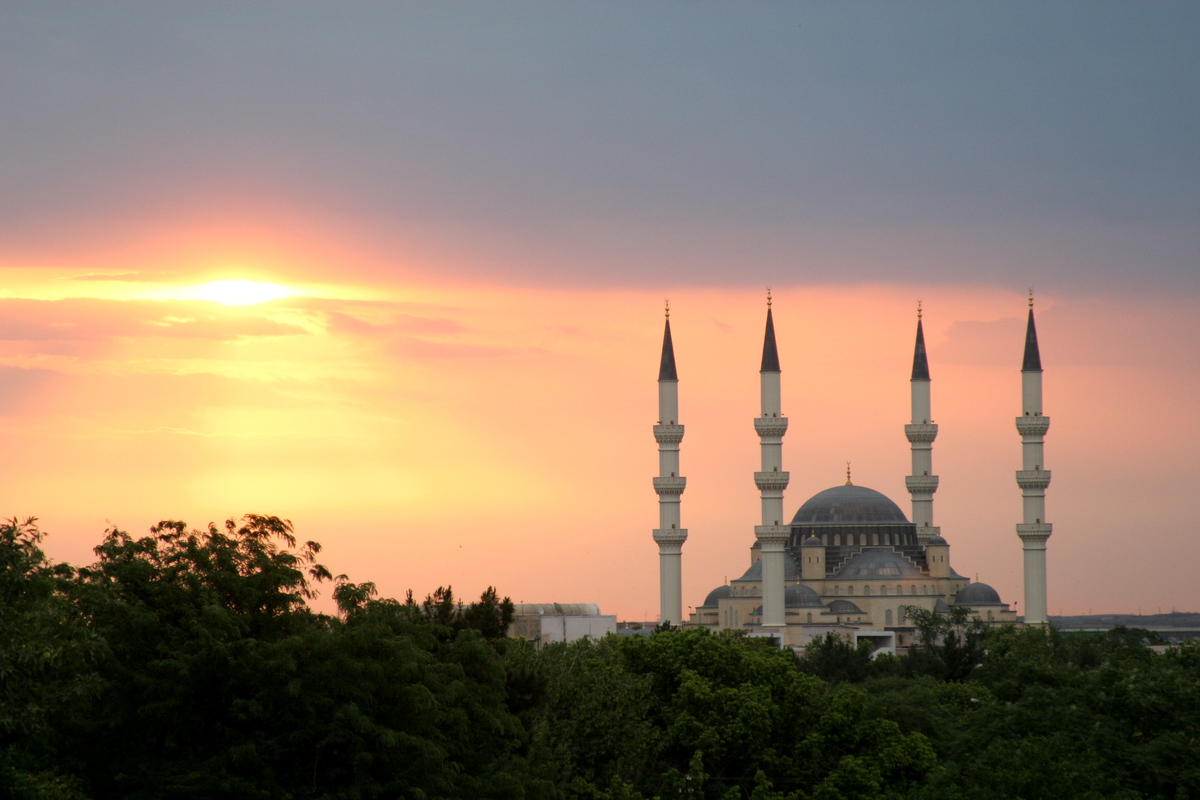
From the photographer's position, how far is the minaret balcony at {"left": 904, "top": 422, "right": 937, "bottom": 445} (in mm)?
96312

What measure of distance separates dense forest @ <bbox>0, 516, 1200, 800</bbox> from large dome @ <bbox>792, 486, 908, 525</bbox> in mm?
70681

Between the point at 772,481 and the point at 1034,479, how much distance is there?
13754 millimetres

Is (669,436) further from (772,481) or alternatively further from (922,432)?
(922,432)

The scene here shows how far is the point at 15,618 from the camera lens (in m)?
19.5

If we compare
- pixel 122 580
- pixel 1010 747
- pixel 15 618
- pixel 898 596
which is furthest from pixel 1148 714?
pixel 898 596

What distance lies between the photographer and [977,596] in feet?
332

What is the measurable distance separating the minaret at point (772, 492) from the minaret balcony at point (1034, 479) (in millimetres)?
12566

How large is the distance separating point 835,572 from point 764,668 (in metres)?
70.4

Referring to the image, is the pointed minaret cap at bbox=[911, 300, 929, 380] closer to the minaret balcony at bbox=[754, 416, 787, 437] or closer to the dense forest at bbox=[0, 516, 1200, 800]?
the minaret balcony at bbox=[754, 416, 787, 437]

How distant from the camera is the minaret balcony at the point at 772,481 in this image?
8988cm

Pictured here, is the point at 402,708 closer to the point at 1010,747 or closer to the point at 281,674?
the point at 281,674

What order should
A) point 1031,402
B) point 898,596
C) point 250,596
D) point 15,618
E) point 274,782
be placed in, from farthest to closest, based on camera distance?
point 898,596, point 1031,402, point 250,596, point 274,782, point 15,618

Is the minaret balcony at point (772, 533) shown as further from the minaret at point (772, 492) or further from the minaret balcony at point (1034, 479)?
the minaret balcony at point (1034, 479)

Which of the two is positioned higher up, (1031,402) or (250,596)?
(1031,402)
